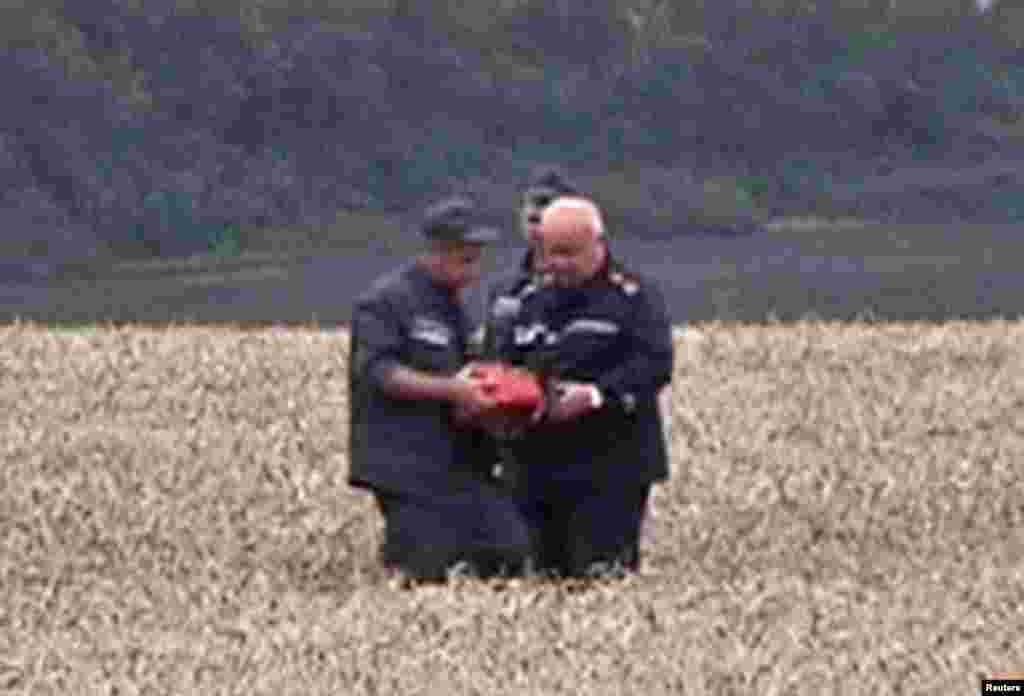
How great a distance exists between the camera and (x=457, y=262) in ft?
43.7

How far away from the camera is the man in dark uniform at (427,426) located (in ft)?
43.4

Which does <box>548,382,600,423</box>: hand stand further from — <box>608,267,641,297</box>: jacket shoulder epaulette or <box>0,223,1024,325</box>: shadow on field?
<box>0,223,1024,325</box>: shadow on field

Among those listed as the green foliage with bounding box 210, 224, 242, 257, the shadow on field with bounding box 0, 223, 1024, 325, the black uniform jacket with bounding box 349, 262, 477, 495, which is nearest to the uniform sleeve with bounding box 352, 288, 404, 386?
the black uniform jacket with bounding box 349, 262, 477, 495

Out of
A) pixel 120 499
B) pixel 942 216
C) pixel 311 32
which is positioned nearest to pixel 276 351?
pixel 120 499

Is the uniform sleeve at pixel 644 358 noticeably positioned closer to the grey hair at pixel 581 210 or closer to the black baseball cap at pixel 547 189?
the grey hair at pixel 581 210

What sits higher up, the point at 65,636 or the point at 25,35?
the point at 65,636

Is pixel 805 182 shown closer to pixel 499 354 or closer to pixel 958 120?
pixel 958 120

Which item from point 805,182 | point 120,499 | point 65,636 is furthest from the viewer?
point 805,182

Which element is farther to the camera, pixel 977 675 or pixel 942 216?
pixel 942 216

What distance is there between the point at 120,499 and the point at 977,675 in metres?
7.14

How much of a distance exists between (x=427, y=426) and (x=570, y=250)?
2.80 ft

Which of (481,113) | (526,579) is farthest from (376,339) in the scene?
(481,113)

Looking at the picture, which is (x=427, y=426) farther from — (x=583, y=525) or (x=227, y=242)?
(x=227, y=242)

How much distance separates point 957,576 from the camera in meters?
13.0
